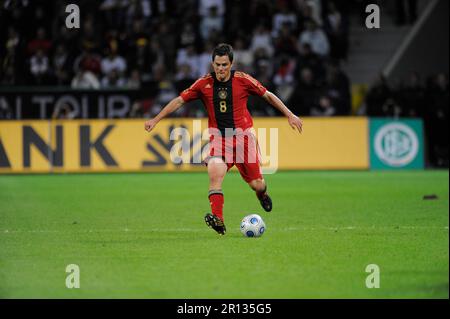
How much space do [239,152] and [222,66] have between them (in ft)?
3.52

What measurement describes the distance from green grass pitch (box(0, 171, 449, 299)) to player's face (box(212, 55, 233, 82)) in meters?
1.81

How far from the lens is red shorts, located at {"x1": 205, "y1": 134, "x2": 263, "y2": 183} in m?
11.9

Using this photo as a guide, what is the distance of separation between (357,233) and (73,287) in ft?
15.2

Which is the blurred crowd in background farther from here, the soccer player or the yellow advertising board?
the soccer player

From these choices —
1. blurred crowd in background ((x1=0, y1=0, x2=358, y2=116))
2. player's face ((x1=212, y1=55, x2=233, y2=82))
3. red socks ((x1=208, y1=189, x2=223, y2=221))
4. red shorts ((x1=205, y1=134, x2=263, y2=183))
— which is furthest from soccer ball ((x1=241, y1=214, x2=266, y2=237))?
blurred crowd in background ((x1=0, y1=0, x2=358, y2=116))

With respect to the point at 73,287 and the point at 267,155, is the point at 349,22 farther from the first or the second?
the point at 73,287

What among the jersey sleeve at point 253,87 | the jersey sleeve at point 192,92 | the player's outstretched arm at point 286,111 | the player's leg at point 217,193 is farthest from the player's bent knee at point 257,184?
the jersey sleeve at point 192,92

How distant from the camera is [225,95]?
1189 centimetres

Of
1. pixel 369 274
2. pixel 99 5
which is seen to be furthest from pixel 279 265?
pixel 99 5

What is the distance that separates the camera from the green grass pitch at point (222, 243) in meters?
8.07

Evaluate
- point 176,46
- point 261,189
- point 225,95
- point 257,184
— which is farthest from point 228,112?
point 176,46

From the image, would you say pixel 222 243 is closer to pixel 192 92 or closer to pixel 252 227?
pixel 252 227
